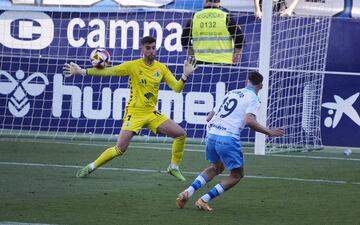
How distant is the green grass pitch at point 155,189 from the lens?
33.8 ft

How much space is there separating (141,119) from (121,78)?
5.18 meters

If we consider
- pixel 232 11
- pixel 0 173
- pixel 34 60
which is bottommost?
pixel 0 173

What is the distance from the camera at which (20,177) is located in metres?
13.4

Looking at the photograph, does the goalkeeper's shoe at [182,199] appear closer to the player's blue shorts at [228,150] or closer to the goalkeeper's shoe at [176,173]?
the player's blue shorts at [228,150]

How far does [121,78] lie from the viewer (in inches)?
751

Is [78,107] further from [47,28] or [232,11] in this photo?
[232,11]

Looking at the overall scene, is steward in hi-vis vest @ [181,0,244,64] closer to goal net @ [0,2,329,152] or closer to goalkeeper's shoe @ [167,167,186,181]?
goal net @ [0,2,329,152]

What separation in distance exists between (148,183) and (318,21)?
6851 millimetres

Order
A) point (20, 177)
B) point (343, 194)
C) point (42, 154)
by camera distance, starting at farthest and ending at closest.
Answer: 1. point (42, 154)
2. point (20, 177)
3. point (343, 194)

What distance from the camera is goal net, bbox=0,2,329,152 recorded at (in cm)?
1858

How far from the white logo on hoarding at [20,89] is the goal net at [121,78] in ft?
0.06

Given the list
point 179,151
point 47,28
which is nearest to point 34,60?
point 47,28

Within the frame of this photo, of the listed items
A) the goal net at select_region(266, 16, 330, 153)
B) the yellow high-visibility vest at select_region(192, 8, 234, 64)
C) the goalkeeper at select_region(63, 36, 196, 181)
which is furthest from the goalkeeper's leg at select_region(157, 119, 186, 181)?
the yellow high-visibility vest at select_region(192, 8, 234, 64)

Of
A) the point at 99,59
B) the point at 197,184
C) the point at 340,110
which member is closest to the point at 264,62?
the point at 340,110
